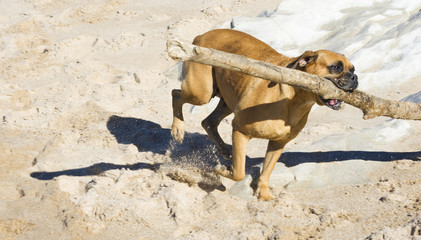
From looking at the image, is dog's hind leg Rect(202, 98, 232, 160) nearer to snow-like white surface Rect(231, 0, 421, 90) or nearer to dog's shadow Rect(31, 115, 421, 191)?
dog's shadow Rect(31, 115, 421, 191)

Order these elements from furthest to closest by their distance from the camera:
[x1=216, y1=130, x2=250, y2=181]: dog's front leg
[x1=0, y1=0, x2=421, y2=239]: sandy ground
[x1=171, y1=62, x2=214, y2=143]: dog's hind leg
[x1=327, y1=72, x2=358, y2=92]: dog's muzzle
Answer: [x1=171, y1=62, x2=214, y2=143]: dog's hind leg
[x1=216, y1=130, x2=250, y2=181]: dog's front leg
[x1=0, y1=0, x2=421, y2=239]: sandy ground
[x1=327, y1=72, x2=358, y2=92]: dog's muzzle

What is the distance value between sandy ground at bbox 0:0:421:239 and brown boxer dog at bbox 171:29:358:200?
0.50m

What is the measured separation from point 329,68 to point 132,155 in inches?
119

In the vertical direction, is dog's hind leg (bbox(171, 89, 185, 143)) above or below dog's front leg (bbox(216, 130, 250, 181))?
below

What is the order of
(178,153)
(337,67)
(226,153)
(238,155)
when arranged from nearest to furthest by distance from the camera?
1. (337,67)
2. (238,155)
3. (226,153)
4. (178,153)

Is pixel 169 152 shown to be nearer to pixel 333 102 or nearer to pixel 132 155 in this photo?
pixel 132 155

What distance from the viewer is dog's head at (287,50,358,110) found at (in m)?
4.54

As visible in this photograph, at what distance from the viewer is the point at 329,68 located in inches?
184

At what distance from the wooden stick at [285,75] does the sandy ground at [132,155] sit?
89 cm

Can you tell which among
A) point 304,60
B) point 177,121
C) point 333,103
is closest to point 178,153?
point 177,121

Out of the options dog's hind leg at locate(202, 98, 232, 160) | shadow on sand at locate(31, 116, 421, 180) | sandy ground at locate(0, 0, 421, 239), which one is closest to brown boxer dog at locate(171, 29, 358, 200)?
dog's hind leg at locate(202, 98, 232, 160)

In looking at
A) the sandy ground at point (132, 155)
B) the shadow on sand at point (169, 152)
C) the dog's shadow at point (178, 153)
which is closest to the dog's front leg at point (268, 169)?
the sandy ground at point (132, 155)

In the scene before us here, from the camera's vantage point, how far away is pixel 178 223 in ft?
16.1

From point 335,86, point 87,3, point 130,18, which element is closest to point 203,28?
point 130,18
